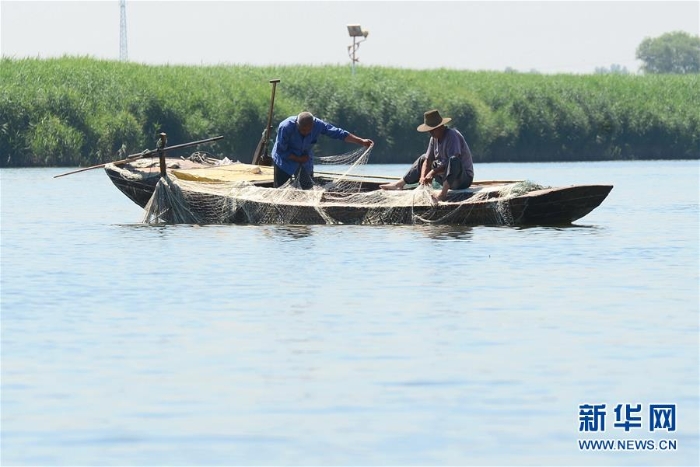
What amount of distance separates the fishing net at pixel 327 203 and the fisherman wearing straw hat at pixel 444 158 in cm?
15

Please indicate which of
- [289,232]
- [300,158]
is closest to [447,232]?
[289,232]

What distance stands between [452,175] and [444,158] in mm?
194

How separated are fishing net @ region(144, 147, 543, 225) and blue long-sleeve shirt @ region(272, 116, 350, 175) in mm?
222

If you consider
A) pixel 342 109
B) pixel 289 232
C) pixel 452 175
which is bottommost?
pixel 289 232

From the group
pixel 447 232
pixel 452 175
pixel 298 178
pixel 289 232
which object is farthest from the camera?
pixel 298 178

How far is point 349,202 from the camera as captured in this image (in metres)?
17.0

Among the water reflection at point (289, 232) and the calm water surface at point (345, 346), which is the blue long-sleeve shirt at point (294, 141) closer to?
the water reflection at point (289, 232)

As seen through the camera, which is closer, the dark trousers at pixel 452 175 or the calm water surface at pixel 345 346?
the calm water surface at pixel 345 346

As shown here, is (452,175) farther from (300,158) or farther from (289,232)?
(300,158)

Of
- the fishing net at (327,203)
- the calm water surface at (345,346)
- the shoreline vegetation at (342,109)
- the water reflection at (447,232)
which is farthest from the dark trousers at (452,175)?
the shoreline vegetation at (342,109)

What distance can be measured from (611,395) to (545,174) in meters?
25.2

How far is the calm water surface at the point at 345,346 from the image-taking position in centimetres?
665

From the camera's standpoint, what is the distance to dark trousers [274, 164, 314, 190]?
17453 millimetres

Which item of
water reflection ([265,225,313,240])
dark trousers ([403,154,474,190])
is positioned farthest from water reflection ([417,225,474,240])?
water reflection ([265,225,313,240])
